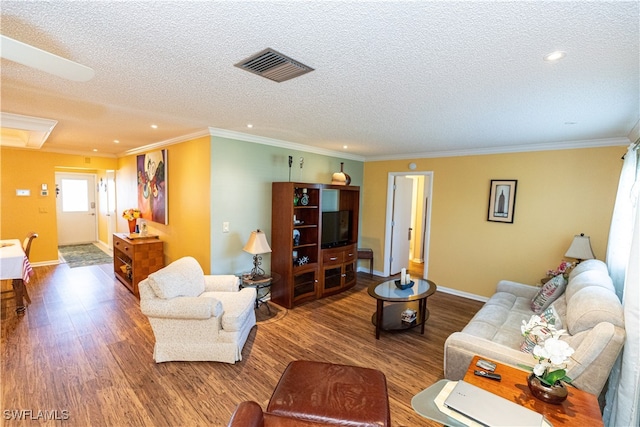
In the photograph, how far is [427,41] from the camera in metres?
1.45

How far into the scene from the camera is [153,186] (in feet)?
15.9

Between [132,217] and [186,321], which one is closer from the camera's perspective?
[186,321]

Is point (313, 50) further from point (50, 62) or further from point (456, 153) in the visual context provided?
point (456, 153)

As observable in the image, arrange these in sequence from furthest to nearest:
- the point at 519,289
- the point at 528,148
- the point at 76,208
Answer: the point at 76,208 → the point at 528,148 → the point at 519,289

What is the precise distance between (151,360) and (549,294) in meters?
4.02

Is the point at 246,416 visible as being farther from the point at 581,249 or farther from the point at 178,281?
the point at 581,249

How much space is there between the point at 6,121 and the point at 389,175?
17.6ft

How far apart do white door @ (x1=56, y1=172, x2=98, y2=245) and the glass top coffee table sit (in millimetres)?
8578

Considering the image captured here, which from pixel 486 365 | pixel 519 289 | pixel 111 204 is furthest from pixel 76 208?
pixel 519 289

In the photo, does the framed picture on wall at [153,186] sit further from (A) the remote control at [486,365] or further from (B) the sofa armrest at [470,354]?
(A) the remote control at [486,365]

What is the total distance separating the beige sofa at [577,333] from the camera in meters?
A: 1.75

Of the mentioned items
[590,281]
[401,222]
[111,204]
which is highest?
[111,204]

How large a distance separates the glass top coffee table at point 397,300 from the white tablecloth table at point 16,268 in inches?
163

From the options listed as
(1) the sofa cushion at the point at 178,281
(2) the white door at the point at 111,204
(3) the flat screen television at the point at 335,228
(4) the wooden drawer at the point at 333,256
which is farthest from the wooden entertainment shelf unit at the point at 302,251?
(2) the white door at the point at 111,204
